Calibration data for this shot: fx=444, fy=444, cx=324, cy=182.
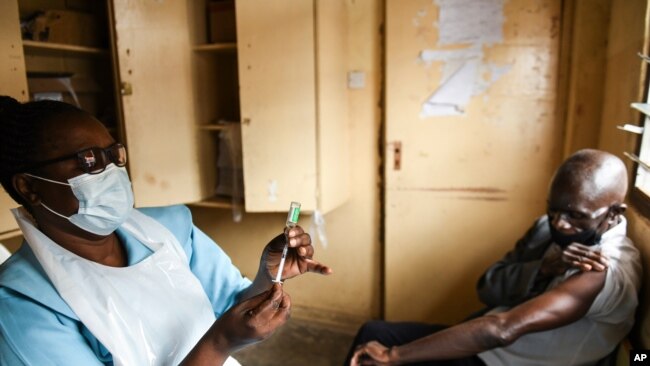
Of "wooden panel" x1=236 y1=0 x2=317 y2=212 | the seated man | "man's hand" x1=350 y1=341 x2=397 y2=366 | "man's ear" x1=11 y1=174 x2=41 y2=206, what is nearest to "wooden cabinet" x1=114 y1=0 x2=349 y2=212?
"wooden panel" x1=236 y1=0 x2=317 y2=212

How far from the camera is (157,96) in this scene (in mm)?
2059

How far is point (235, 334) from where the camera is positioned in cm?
82

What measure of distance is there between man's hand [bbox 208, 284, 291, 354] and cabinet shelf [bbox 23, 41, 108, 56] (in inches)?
64.6

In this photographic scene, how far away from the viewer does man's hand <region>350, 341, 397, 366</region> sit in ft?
4.49

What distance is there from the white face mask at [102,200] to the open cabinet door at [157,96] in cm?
113

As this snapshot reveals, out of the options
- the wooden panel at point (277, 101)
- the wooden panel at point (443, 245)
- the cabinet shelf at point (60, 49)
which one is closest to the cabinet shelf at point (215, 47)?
the wooden panel at point (277, 101)

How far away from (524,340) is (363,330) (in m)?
0.54

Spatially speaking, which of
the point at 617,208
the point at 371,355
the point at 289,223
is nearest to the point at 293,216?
the point at 289,223

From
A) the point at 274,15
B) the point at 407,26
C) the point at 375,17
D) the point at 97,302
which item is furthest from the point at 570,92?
the point at 97,302

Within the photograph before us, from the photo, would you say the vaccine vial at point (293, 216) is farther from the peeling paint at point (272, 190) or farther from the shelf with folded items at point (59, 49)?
the shelf with folded items at point (59, 49)

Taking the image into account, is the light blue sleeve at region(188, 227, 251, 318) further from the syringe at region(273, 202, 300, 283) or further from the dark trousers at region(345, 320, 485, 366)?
the dark trousers at region(345, 320, 485, 366)

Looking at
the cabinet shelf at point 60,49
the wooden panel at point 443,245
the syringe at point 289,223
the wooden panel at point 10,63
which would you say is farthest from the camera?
the wooden panel at point 443,245

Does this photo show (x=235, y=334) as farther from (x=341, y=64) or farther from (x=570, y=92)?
(x=570, y=92)

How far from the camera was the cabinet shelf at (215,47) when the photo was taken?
2.08m
